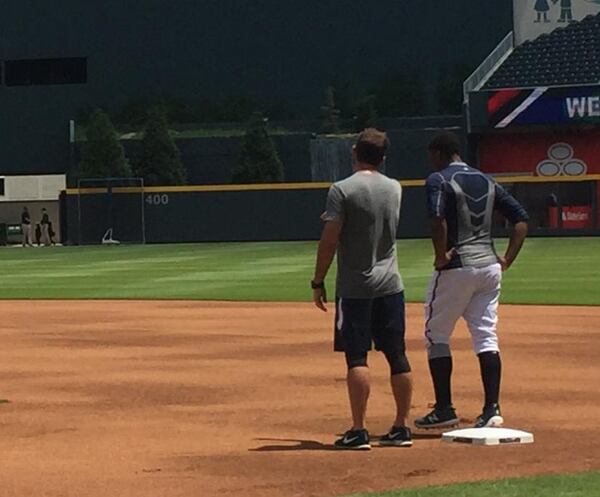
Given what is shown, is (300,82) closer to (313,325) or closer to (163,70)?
(163,70)

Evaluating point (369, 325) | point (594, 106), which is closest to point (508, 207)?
point (369, 325)

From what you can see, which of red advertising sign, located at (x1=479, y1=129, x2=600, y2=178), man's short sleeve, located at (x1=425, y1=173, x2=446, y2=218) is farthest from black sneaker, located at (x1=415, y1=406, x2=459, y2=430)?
red advertising sign, located at (x1=479, y1=129, x2=600, y2=178)

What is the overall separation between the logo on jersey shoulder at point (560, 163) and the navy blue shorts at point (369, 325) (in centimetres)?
4846

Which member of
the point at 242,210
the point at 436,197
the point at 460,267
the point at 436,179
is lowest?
the point at 460,267

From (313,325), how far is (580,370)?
6027 millimetres

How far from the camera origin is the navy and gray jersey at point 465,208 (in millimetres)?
9844

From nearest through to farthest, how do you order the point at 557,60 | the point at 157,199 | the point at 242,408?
the point at 242,408
the point at 157,199
the point at 557,60

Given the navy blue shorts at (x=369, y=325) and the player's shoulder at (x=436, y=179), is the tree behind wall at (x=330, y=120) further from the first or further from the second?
the navy blue shorts at (x=369, y=325)

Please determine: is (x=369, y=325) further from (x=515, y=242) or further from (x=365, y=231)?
(x=515, y=242)

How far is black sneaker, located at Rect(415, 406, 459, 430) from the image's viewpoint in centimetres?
1014

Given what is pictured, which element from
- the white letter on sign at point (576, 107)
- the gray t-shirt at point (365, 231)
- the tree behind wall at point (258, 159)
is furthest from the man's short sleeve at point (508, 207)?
the tree behind wall at point (258, 159)

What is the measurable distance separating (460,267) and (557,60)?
50.0 meters

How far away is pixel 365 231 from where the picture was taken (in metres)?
9.29

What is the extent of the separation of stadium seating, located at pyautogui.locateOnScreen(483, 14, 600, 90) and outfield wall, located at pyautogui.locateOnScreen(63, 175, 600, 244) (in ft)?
22.6
